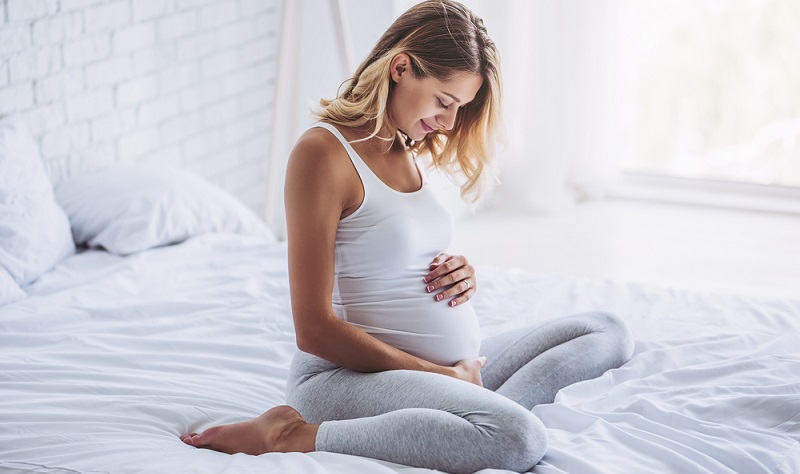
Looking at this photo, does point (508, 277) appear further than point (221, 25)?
No

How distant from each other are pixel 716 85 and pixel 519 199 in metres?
1.11

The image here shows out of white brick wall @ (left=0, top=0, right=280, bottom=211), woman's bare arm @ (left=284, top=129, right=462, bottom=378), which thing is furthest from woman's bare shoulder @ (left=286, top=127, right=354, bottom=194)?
white brick wall @ (left=0, top=0, right=280, bottom=211)

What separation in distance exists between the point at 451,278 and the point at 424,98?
32cm

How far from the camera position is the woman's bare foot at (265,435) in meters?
1.40

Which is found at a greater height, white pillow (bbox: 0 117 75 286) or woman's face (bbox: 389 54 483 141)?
woman's face (bbox: 389 54 483 141)

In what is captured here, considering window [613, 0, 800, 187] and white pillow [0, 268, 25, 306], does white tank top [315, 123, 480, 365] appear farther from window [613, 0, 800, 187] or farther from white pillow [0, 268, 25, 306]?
window [613, 0, 800, 187]

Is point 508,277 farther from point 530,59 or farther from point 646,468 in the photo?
point 530,59

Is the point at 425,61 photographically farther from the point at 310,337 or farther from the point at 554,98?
the point at 554,98

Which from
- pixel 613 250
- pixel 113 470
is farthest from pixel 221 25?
pixel 113 470

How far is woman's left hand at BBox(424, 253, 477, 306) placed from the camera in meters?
1.56

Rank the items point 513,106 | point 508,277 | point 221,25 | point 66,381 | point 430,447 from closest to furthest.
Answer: point 430,447
point 66,381
point 508,277
point 221,25
point 513,106

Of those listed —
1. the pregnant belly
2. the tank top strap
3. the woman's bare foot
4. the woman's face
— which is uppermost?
the woman's face

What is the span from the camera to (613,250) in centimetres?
373

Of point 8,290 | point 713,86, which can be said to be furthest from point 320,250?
point 713,86
